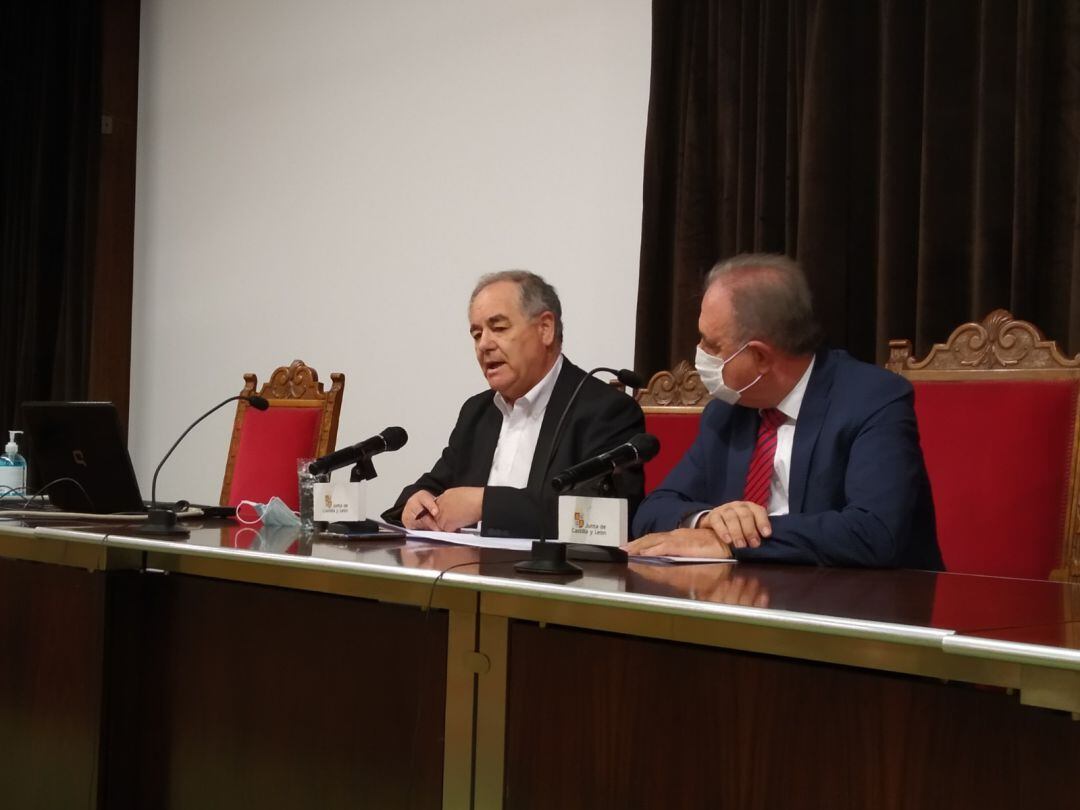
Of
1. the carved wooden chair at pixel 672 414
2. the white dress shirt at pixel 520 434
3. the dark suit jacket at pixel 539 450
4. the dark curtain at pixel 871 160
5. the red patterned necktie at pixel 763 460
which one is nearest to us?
the red patterned necktie at pixel 763 460

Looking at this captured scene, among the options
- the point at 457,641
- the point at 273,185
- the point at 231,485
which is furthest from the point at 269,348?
the point at 457,641

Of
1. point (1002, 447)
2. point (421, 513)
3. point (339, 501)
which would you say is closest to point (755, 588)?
point (339, 501)

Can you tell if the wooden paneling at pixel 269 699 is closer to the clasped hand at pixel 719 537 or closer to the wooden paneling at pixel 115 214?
the clasped hand at pixel 719 537

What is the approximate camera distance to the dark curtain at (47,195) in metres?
5.29

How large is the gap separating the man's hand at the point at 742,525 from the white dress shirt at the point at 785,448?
1.07ft

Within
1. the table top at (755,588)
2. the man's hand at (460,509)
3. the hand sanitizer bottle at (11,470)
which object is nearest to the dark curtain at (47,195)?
the hand sanitizer bottle at (11,470)

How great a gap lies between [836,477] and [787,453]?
0.15 metres

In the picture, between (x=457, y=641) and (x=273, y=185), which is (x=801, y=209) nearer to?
(x=457, y=641)

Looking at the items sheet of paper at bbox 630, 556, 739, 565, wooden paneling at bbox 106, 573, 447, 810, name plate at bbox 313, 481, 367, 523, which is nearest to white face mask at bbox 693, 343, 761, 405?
sheet of paper at bbox 630, 556, 739, 565

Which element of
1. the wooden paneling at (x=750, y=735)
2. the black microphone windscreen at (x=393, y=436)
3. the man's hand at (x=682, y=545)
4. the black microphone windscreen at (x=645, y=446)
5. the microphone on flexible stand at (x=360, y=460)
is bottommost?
the wooden paneling at (x=750, y=735)

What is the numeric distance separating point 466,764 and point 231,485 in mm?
2278

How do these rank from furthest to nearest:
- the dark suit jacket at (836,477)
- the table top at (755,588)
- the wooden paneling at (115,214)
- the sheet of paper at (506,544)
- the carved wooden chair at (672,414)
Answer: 1. the wooden paneling at (115,214)
2. the carved wooden chair at (672,414)
3. the dark suit jacket at (836,477)
4. the sheet of paper at (506,544)
5. the table top at (755,588)

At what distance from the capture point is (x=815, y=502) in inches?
77.2

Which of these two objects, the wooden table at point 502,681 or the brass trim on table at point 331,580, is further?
the brass trim on table at point 331,580
